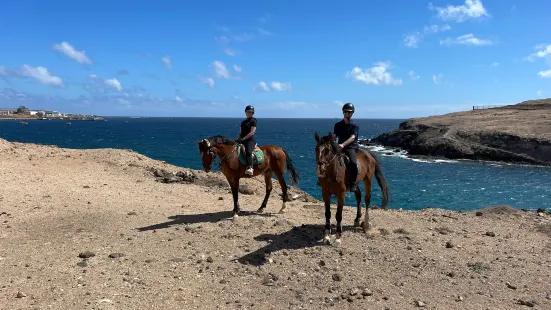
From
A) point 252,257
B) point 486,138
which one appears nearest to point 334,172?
point 252,257

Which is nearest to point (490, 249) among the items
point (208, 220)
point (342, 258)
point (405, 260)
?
point (405, 260)

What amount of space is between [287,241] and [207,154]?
12.3 feet

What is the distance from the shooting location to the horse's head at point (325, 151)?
8508mm

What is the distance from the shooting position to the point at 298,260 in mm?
8508

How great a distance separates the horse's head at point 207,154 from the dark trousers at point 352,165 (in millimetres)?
4136

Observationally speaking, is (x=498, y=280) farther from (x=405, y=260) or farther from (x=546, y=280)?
(x=405, y=260)

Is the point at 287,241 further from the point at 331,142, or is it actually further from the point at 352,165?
the point at 331,142

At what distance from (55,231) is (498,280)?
37.3 feet

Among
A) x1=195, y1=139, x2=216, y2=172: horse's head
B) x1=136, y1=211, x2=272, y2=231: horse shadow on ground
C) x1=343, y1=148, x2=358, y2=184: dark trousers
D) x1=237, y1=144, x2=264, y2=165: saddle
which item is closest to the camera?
x1=343, y1=148, x2=358, y2=184: dark trousers

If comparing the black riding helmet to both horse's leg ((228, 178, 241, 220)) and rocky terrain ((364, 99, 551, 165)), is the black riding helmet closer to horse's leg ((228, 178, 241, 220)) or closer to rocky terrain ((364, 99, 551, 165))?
horse's leg ((228, 178, 241, 220))

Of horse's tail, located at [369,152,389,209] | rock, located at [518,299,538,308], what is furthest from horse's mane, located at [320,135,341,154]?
rock, located at [518,299,538,308]

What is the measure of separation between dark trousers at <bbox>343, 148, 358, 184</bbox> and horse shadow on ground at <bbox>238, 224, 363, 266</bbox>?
5.66 ft

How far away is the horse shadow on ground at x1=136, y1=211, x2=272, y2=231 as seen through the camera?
1091cm

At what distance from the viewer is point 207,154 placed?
11336mm
